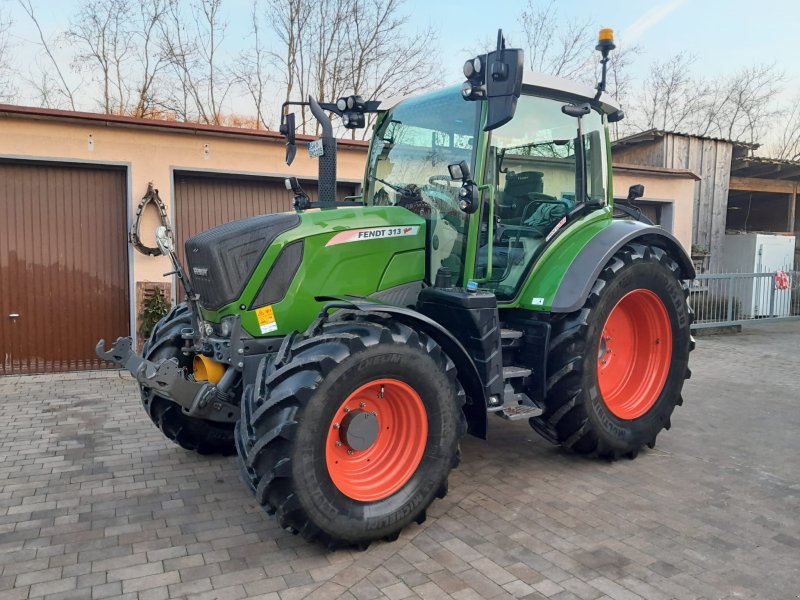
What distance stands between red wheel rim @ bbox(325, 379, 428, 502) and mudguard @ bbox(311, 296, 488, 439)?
384 mm

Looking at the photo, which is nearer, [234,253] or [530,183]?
[234,253]

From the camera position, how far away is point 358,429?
3.39 metres

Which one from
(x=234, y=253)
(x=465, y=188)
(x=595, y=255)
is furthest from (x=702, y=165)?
(x=234, y=253)

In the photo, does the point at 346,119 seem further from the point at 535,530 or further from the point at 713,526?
the point at 713,526

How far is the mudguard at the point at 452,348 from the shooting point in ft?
11.4

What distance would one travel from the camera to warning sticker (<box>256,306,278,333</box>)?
3711 mm

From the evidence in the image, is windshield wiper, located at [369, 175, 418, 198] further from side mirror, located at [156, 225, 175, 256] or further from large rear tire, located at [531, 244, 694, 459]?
side mirror, located at [156, 225, 175, 256]

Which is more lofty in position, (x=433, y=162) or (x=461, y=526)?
(x=433, y=162)

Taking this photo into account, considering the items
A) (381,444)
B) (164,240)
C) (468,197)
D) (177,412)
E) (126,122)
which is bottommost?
(177,412)

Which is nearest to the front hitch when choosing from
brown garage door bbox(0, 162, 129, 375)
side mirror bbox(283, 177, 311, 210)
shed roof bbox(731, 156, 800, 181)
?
side mirror bbox(283, 177, 311, 210)

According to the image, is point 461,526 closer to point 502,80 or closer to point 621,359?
point 621,359

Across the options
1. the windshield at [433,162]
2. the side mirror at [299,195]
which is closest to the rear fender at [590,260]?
the windshield at [433,162]

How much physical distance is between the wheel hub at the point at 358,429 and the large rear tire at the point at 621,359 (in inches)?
57.2

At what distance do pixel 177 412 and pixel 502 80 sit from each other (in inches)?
120
